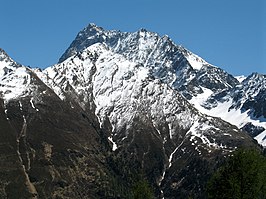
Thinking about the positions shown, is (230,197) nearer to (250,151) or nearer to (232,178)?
(232,178)

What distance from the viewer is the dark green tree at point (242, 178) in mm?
93062

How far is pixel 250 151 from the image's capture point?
99500 mm

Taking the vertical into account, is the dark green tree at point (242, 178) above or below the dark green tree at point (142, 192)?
below

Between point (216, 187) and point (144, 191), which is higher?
point (144, 191)

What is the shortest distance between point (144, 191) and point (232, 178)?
1483 inches

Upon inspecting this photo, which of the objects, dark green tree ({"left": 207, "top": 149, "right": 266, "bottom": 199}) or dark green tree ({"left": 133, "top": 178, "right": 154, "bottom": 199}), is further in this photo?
dark green tree ({"left": 133, "top": 178, "right": 154, "bottom": 199})

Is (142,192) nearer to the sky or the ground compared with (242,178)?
nearer to the sky

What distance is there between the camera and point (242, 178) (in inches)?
3743

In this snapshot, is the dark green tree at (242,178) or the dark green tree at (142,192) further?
the dark green tree at (142,192)

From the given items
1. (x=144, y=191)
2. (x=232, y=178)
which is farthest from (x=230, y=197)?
(x=144, y=191)

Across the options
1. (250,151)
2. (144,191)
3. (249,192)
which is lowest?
(249,192)

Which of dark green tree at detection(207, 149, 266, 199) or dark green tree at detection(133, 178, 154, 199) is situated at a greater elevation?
dark green tree at detection(133, 178, 154, 199)

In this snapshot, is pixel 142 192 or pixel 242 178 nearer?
pixel 242 178

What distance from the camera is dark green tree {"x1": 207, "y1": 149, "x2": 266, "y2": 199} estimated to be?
305 feet
